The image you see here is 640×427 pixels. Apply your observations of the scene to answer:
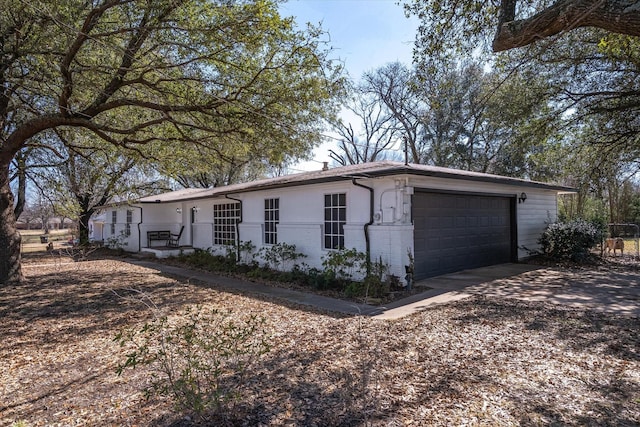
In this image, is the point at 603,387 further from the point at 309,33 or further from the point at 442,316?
the point at 309,33

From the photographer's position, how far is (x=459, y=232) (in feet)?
34.2

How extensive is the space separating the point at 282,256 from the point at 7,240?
→ 22.3 ft

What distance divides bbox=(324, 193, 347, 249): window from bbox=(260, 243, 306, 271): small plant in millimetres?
1101

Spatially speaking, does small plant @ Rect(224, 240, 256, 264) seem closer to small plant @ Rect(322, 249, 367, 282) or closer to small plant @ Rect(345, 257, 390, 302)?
small plant @ Rect(322, 249, 367, 282)

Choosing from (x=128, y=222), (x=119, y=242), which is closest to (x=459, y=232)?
(x=128, y=222)

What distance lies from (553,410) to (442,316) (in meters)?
2.91

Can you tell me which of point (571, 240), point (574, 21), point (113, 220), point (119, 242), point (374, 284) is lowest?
point (374, 284)

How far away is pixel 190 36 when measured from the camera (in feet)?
23.2

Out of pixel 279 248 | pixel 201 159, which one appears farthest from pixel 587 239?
pixel 201 159

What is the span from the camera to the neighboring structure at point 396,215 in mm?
8562

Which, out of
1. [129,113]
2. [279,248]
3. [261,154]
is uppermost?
→ [129,113]

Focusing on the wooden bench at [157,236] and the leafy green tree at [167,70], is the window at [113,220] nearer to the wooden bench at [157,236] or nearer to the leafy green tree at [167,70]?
the wooden bench at [157,236]

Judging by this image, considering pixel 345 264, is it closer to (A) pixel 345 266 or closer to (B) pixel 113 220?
(A) pixel 345 266

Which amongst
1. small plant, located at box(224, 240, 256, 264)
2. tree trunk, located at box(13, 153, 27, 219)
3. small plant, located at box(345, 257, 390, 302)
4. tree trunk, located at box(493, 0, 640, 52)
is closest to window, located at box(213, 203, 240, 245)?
small plant, located at box(224, 240, 256, 264)
